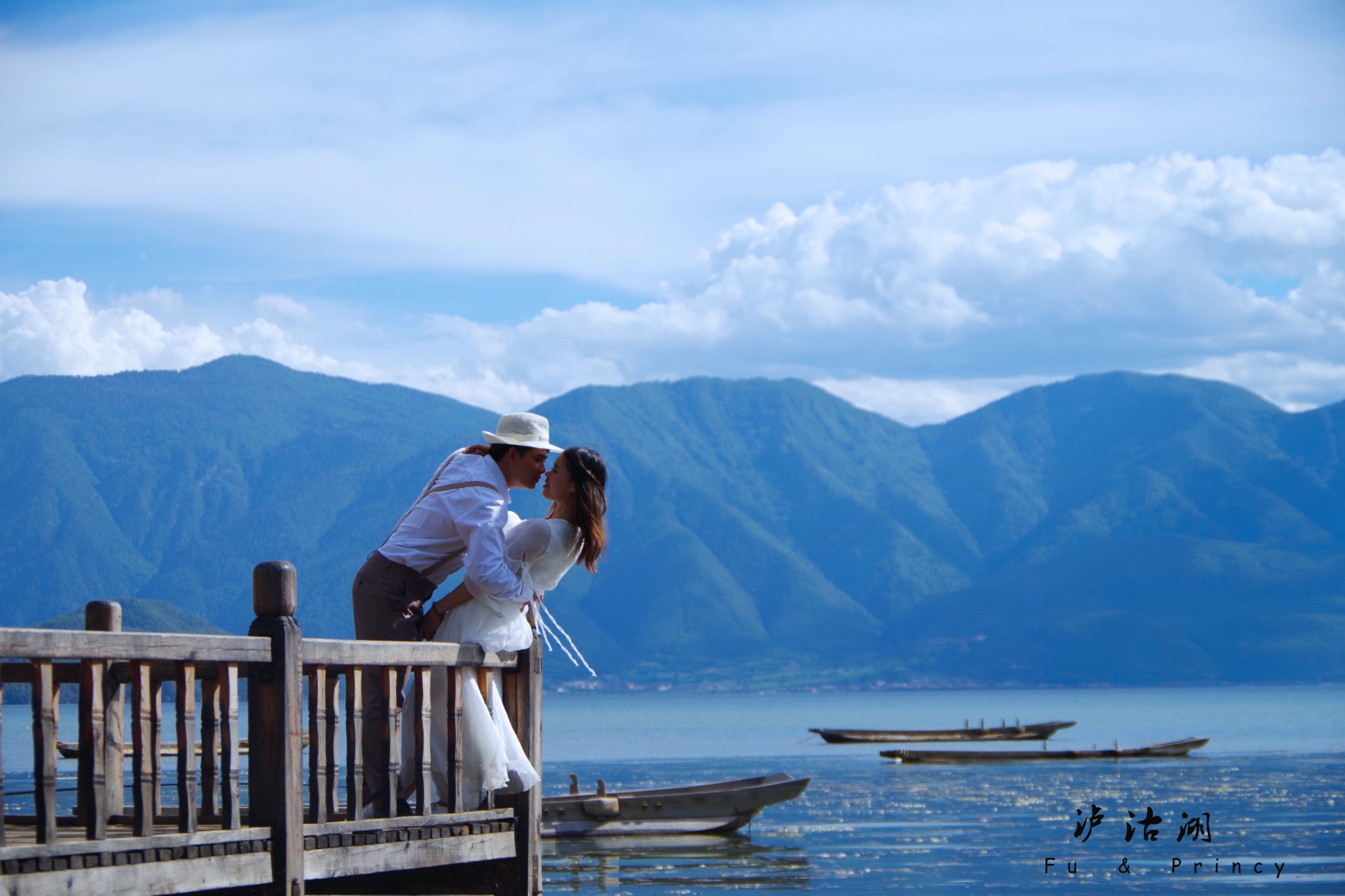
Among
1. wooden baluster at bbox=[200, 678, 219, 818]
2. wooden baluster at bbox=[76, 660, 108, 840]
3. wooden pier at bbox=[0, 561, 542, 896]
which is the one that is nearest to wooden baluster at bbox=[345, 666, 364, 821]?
wooden pier at bbox=[0, 561, 542, 896]

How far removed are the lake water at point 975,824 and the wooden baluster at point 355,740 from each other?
14707mm

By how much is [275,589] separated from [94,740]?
1013 millimetres

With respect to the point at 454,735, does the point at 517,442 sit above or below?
above

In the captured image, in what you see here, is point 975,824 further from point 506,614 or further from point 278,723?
point 278,723

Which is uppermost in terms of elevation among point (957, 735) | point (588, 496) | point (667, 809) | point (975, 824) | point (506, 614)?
point (588, 496)

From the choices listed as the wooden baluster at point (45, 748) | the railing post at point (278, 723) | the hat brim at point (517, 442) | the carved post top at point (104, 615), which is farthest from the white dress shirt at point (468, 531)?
the carved post top at point (104, 615)

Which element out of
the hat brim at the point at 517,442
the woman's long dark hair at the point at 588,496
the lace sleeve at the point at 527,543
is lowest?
the lace sleeve at the point at 527,543

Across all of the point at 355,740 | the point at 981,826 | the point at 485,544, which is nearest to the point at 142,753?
the point at 355,740

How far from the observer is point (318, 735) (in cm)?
767

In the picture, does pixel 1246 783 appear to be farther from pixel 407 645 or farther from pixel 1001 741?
pixel 407 645

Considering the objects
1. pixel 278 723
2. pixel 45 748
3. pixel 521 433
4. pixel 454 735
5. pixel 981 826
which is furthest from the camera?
pixel 981 826

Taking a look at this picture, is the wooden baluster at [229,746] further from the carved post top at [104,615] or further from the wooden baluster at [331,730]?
the carved post top at [104,615]

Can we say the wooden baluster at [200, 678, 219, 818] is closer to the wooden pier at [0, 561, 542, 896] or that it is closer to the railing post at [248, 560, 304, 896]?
the wooden pier at [0, 561, 542, 896]

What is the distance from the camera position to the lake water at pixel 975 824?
94.9ft
